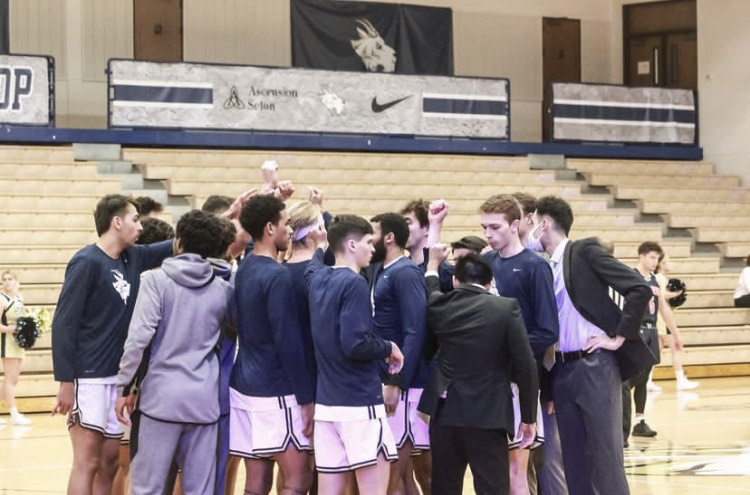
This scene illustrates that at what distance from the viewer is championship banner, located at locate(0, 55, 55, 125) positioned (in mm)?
17672

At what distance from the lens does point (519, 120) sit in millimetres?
23906

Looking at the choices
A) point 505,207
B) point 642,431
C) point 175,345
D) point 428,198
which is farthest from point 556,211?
point 428,198

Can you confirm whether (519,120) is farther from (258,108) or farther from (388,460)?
(388,460)

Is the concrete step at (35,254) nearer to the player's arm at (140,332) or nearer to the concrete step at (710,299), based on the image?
the concrete step at (710,299)

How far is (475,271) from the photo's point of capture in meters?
6.18

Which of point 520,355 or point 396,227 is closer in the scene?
point 520,355

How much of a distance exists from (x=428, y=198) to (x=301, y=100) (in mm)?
2454

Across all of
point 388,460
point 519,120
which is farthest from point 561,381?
point 519,120

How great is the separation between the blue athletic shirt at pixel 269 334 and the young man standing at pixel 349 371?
0.09 m

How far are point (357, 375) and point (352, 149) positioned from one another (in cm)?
1409

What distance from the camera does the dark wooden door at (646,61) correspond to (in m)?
24.0

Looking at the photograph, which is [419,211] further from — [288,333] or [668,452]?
[668,452]

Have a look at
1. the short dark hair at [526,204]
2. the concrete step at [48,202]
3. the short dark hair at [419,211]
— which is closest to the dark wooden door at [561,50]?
the concrete step at [48,202]

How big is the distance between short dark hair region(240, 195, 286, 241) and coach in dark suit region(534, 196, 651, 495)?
1.53 meters
